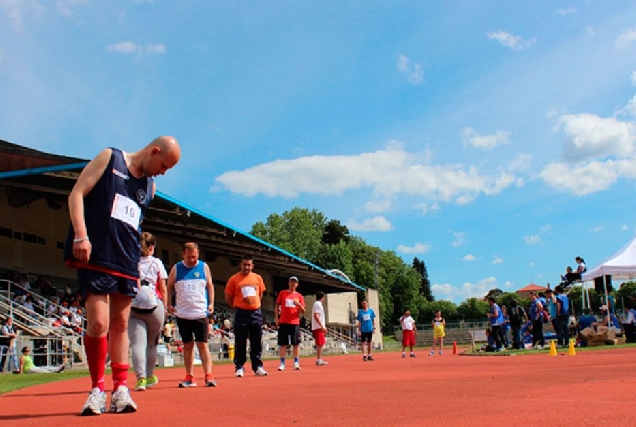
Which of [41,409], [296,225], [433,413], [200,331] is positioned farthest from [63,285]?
[296,225]

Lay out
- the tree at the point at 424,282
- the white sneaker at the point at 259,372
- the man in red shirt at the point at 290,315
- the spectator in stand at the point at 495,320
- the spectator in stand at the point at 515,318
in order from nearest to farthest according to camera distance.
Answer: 1. the white sneaker at the point at 259,372
2. the man in red shirt at the point at 290,315
3. the spectator in stand at the point at 515,318
4. the spectator in stand at the point at 495,320
5. the tree at the point at 424,282

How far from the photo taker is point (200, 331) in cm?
763

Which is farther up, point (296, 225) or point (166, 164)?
point (296, 225)

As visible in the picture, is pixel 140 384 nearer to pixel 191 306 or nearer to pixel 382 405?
pixel 191 306

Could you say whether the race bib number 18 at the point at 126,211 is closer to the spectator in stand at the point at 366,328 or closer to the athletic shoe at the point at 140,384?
the athletic shoe at the point at 140,384

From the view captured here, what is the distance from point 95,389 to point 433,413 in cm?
215

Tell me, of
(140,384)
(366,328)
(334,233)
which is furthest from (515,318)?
(334,233)

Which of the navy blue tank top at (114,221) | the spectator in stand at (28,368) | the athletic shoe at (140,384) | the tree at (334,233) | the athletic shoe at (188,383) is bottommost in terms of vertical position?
the spectator in stand at (28,368)

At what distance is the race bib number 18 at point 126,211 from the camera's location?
14.3ft

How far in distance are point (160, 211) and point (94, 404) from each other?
64.9 feet

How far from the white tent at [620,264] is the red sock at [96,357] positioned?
63.0 feet

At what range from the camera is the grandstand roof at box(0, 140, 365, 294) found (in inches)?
724

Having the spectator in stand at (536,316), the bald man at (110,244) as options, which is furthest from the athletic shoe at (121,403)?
the spectator in stand at (536,316)

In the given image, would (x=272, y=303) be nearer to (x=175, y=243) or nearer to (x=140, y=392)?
(x=175, y=243)
